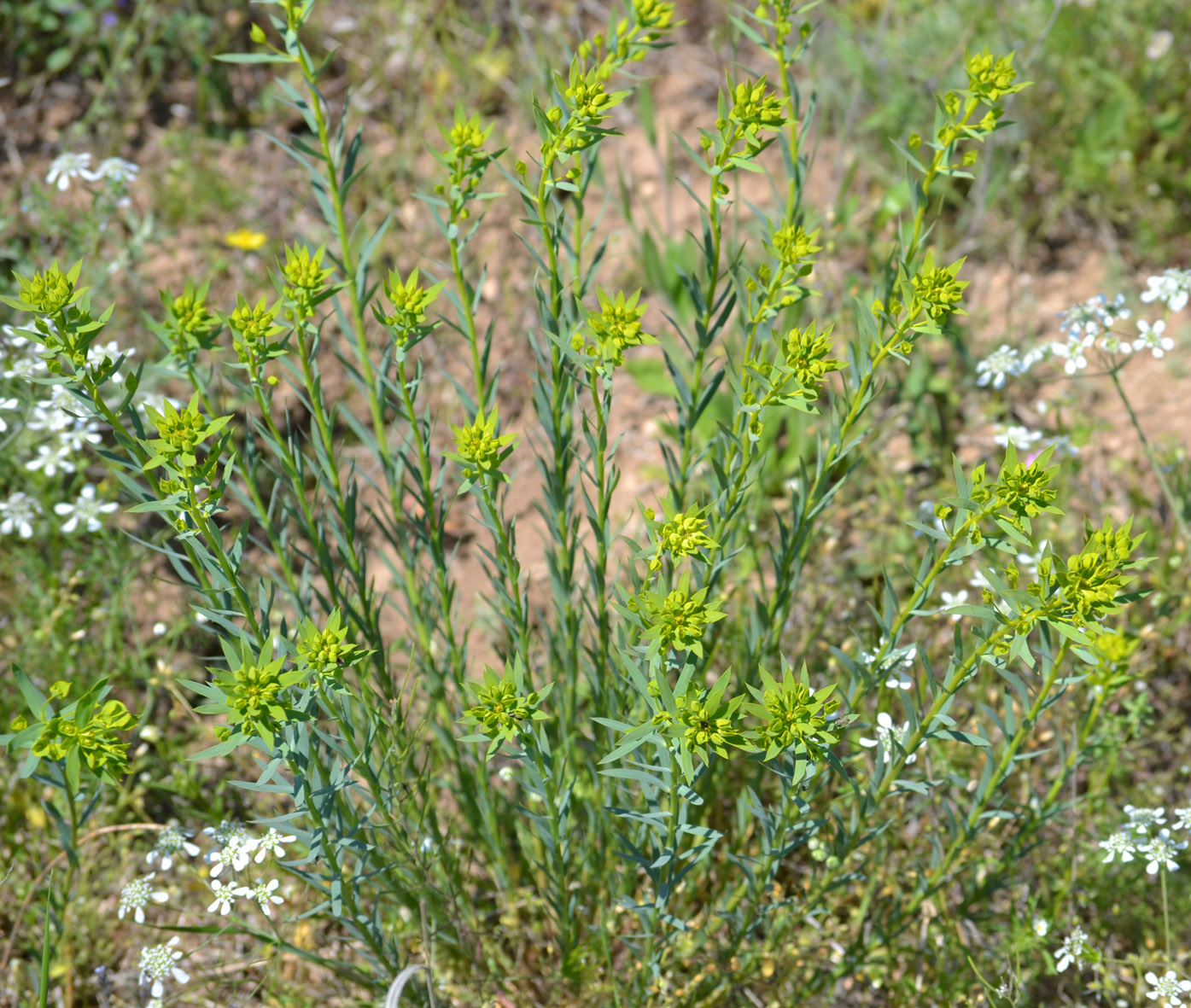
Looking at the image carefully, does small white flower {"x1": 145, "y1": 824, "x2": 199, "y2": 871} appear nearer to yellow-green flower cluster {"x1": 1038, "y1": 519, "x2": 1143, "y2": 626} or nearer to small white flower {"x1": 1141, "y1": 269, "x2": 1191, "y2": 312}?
yellow-green flower cluster {"x1": 1038, "y1": 519, "x2": 1143, "y2": 626}

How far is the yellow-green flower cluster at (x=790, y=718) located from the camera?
1.31 meters

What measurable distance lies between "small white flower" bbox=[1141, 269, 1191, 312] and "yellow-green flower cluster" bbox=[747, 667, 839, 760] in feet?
4.45

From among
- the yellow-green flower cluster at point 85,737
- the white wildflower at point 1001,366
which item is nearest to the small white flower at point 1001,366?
the white wildflower at point 1001,366

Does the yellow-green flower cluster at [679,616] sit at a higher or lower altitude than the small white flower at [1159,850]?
higher

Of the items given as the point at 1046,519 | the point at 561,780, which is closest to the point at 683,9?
the point at 1046,519

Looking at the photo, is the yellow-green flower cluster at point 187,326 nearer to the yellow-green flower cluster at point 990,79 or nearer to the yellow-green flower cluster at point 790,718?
the yellow-green flower cluster at point 790,718

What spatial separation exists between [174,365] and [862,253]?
2.82 metres

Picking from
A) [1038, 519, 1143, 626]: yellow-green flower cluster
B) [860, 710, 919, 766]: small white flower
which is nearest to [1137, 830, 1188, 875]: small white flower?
[860, 710, 919, 766]: small white flower

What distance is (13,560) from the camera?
2.73 metres

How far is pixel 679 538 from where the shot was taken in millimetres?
1314

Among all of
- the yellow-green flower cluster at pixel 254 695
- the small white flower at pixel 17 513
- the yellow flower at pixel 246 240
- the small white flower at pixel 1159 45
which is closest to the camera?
the yellow-green flower cluster at pixel 254 695

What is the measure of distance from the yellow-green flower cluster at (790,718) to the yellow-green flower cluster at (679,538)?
186mm

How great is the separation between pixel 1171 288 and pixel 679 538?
1.46 m

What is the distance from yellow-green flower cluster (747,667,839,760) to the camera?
131cm
